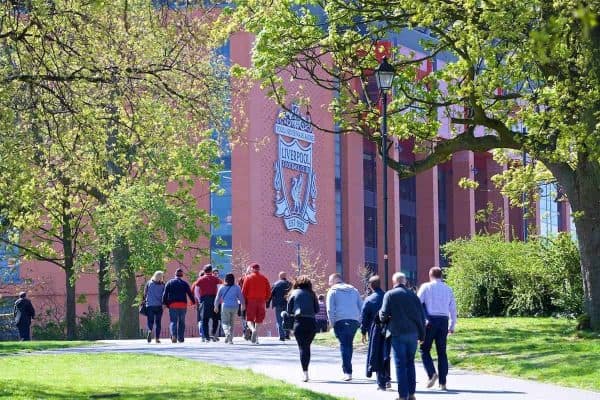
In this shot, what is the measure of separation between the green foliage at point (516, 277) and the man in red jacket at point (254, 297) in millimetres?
8581

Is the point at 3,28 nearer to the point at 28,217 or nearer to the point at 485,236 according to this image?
the point at 28,217

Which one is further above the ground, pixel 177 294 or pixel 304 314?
pixel 177 294

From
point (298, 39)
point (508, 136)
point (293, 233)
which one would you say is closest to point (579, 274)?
point (508, 136)

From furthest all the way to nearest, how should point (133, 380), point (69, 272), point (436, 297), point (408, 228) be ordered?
point (408, 228)
point (69, 272)
point (436, 297)
point (133, 380)

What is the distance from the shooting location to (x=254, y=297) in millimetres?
30406

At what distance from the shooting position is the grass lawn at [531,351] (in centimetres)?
2023

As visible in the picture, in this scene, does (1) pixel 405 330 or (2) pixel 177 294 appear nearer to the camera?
(1) pixel 405 330

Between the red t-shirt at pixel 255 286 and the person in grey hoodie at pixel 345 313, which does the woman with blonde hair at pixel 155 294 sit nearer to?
the red t-shirt at pixel 255 286

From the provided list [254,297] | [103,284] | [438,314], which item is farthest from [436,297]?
[103,284]

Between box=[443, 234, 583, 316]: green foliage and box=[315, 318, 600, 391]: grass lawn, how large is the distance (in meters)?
2.58

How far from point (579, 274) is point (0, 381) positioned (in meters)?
19.7

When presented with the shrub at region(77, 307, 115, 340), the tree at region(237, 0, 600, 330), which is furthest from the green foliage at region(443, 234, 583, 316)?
the shrub at region(77, 307, 115, 340)

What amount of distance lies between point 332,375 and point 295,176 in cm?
5371

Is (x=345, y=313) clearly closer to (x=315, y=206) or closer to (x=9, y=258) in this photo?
(x=9, y=258)
